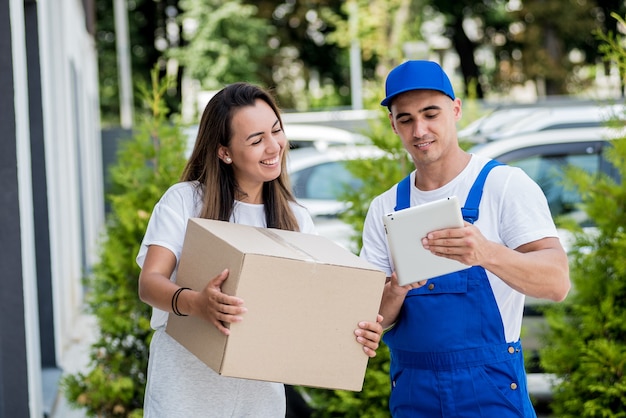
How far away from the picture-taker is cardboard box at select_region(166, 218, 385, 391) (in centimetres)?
232

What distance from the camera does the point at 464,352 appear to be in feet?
8.20

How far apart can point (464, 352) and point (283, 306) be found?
0.51 metres

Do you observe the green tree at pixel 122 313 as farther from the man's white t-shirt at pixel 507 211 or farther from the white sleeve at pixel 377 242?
the man's white t-shirt at pixel 507 211

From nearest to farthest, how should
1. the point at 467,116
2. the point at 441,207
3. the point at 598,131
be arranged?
the point at 441,207 → the point at 467,116 → the point at 598,131

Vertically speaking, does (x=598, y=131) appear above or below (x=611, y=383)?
above

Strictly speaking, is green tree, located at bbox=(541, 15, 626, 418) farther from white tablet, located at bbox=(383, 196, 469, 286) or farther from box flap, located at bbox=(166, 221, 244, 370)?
box flap, located at bbox=(166, 221, 244, 370)

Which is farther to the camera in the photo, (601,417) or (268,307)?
(601,417)

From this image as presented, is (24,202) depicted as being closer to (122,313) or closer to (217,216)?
(122,313)

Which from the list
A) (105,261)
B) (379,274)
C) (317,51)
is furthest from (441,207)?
(317,51)

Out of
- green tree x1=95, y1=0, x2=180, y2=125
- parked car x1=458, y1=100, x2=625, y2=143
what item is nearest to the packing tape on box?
parked car x1=458, y1=100, x2=625, y2=143

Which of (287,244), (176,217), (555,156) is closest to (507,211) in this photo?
(287,244)

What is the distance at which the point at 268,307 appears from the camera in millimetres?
2338

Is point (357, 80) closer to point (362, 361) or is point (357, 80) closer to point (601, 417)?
point (601, 417)

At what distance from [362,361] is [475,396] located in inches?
12.1
